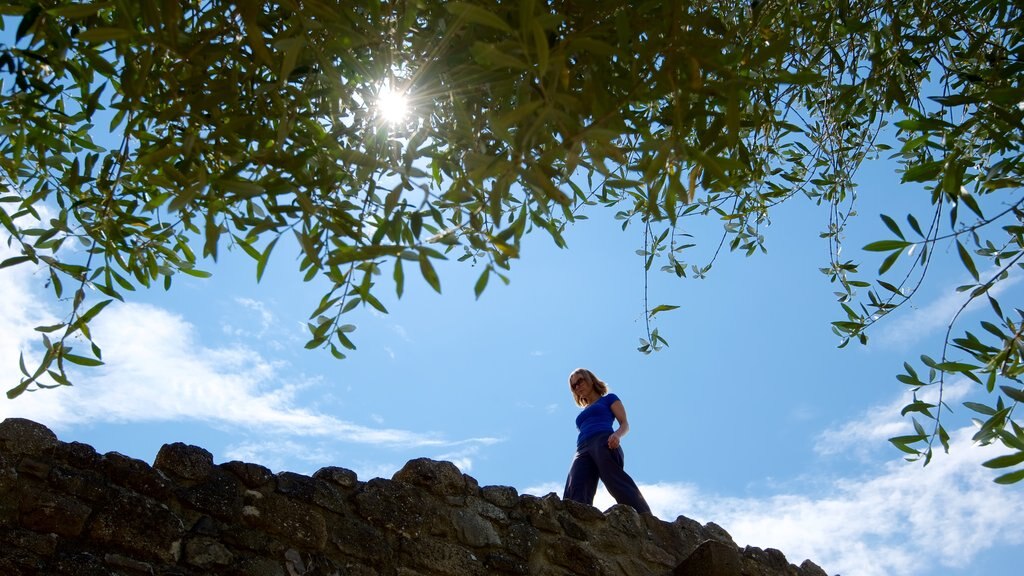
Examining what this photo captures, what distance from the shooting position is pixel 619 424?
231 inches

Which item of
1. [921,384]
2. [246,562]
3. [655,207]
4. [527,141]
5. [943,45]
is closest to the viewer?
[527,141]

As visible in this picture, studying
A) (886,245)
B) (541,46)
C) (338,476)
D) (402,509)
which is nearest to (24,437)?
(338,476)

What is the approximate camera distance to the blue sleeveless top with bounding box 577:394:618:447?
5.82 meters

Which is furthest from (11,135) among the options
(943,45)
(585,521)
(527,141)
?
(943,45)

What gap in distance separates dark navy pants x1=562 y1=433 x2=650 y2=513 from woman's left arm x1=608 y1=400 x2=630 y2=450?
8 centimetres

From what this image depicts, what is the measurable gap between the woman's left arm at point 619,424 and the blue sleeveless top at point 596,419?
5cm

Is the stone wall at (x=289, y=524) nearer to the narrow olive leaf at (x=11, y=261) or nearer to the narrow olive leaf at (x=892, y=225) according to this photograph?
the narrow olive leaf at (x=11, y=261)

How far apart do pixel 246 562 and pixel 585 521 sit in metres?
1.69

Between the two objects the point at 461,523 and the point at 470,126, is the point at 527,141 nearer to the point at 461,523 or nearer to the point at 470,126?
the point at 470,126

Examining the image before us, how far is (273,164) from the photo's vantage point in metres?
2.31

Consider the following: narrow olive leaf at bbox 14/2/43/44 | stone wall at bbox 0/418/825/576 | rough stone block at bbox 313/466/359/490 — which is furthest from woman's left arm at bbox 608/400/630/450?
narrow olive leaf at bbox 14/2/43/44

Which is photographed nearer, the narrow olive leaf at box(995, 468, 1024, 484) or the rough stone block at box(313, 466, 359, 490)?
the narrow olive leaf at box(995, 468, 1024, 484)

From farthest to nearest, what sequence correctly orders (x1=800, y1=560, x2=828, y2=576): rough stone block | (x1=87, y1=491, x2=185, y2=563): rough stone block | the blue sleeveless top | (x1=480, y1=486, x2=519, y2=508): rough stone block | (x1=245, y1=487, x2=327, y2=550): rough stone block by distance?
the blue sleeveless top
(x1=800, y1=560, x2=828, y2=576): rough stone block
(x1=480, y1=486, x2=519, y2=508): rough stone block
(x1=245, y1=487, x2=327, y2=550): rough stone block
(x1=87, y1=491, x2=185, y2=563): rough stone block

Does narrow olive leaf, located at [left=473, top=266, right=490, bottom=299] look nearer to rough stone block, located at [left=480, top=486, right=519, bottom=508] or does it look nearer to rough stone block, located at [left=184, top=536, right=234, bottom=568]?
rough stone block, located at [left=184, top=536, right=234, bottom=568]
